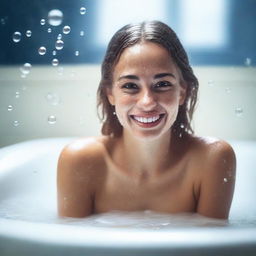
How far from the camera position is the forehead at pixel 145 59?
91cm

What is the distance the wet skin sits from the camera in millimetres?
996

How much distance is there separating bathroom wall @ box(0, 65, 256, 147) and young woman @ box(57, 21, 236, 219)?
476 mm

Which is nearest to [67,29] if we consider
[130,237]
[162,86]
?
[162,86]

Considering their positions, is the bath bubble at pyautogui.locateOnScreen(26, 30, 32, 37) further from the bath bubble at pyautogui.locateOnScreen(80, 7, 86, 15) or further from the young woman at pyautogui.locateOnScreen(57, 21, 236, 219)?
the young woman at pyautogui.locateOnScreen(57, 21, 236, 219)

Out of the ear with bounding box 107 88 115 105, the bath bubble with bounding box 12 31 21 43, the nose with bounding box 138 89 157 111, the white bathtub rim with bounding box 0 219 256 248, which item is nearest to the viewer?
the white bathtub rim with bounding box 0 219 256 248

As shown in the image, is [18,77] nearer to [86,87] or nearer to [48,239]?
[86,87]

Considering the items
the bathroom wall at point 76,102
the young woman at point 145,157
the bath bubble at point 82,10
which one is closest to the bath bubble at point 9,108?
the bathroom wall at point 76,102

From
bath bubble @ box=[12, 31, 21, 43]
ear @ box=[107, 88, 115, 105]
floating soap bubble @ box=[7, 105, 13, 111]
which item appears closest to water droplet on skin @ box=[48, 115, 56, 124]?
floating soap bubble @ box=[7, 105, 13, 111]

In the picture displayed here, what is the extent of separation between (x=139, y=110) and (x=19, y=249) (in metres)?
0.41

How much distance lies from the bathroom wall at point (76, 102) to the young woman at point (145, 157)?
1.56 ft

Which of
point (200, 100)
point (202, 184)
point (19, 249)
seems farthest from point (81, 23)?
point (19, 249)

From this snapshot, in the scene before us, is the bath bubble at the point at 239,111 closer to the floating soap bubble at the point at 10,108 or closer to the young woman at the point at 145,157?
the young woman at the point at 145,157

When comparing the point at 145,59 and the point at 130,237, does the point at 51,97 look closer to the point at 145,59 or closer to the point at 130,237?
the point at 145,59

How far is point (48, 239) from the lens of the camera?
0.57 metres
